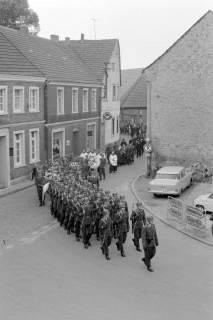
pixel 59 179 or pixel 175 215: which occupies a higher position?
pixel 59 179

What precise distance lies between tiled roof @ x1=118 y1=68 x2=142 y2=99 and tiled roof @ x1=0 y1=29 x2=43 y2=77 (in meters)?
38.1

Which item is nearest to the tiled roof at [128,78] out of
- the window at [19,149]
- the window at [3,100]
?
the window at [19,149]

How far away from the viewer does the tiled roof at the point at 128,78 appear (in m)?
67.9

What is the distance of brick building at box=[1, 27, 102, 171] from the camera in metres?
30.9

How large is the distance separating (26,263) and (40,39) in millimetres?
25230

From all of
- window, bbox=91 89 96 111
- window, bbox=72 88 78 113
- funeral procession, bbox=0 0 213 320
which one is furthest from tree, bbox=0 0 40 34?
window, bbox=72 88 78 113

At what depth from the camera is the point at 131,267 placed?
46.9ft

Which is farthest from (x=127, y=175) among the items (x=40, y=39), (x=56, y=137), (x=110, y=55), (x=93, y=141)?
(x=110, y=55)

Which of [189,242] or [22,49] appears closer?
[189,242]

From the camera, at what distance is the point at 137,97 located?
5850 cm

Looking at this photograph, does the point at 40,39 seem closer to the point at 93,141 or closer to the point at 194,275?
the point at 93,141

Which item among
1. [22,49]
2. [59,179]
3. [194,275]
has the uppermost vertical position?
[22,49]

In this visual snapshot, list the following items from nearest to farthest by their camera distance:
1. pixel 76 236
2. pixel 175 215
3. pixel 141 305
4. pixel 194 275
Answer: pixel 141 305, pixel 194 275, pixel 76 236, pixel 175 215

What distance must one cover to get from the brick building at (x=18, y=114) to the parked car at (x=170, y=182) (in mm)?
7554
